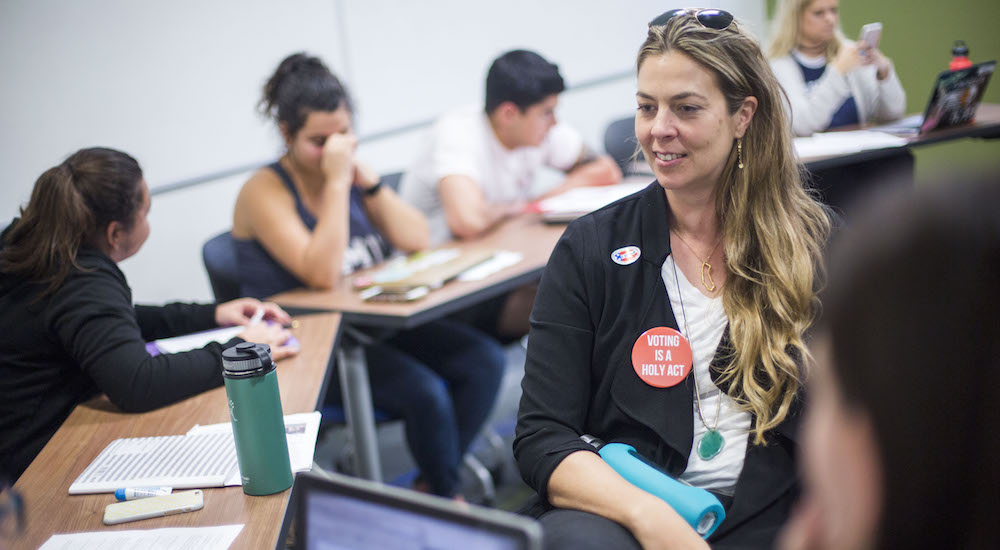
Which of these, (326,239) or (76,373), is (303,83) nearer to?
(326,239)

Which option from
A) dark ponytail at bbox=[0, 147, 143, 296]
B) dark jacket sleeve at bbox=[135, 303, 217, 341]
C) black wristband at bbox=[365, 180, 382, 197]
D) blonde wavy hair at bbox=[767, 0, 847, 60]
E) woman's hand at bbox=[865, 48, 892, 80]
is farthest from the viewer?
blonde wavy hair at bbox=[767, 0, 847, 60]

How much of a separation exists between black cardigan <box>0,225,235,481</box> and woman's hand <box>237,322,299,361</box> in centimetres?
19

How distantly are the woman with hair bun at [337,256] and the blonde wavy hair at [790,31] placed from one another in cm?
195

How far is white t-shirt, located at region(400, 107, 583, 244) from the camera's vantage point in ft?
9.76

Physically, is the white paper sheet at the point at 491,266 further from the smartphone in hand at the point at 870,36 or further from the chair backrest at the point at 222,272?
the smartphone in hand at the point at 870,36

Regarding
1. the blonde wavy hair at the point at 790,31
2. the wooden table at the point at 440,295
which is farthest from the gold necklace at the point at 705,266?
the blonde wavy hair at the point at 790,31

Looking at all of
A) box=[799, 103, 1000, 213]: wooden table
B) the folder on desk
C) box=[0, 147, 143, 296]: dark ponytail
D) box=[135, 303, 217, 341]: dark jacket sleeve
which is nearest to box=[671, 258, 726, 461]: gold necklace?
the folder on desk

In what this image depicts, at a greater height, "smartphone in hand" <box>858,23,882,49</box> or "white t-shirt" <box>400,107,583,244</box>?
"smartphone in hand" <box>858,23,882,49</box>

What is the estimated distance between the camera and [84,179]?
1.73 m

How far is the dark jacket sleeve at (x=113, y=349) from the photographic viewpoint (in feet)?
5.27

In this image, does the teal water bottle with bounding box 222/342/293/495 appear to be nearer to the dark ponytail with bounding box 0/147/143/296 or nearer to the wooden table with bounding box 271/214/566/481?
the dark ponytail with bounding box 0/147/143/296

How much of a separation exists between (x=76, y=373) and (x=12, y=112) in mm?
1707

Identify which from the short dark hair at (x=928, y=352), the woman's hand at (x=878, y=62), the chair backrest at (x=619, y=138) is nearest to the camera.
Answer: the short dark hair at (x=928, y=352)

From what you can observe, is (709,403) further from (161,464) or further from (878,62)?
(878,62)
